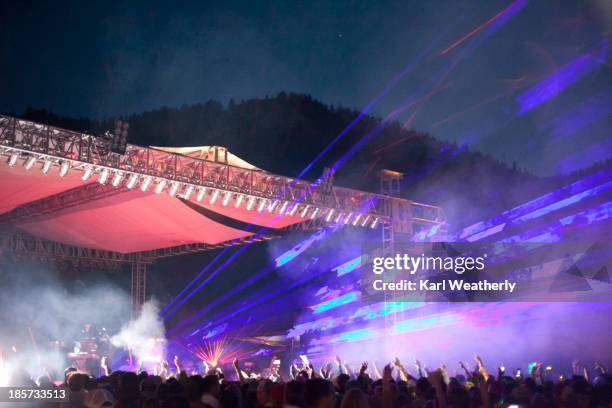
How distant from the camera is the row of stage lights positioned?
11.4 meters

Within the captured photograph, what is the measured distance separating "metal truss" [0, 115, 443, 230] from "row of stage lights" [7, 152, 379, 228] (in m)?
0.03

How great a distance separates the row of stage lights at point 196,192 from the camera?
1140 cm

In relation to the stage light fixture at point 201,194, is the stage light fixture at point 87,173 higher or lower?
higher

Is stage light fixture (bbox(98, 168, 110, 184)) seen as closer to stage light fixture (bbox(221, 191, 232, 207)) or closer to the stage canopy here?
the stage canopy

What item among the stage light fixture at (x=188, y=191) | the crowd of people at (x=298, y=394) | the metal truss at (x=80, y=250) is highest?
the stage light fixture at (x=188, y=191)

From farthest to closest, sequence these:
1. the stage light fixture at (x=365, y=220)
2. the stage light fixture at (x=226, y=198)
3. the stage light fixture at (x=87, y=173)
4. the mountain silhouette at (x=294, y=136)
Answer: the mountain silhouette at (x=294, y=136) < the stage light fixture at (x=365, y=220) < the stage light fixture at (x=226, y=198) < the stage light fixture at (x=87, y=173)

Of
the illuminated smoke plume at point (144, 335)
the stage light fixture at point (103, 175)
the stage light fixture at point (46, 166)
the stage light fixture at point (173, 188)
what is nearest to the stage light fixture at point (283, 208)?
the stage light fixture at point (173, 188)

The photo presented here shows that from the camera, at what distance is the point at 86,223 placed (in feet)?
51.4

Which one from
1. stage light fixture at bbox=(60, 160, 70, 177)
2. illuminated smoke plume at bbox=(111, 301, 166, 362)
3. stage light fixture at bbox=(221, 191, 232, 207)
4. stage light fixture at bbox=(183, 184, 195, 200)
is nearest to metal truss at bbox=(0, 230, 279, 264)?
illuminated smoke plume at bbox=(111, 301, 166, 362)

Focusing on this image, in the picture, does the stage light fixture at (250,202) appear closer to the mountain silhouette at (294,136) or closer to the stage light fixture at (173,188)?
the stage light fixture at (173,188)

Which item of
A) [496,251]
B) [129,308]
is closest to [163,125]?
[129,308]

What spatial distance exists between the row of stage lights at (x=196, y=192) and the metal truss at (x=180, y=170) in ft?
0.09

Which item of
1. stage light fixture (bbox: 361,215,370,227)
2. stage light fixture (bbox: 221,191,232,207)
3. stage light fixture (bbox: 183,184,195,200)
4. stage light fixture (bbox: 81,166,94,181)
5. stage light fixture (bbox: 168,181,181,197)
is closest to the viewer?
stage light fixture (bbox: 81,166,94,181)

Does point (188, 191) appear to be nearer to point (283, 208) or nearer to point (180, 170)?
point (180, 170)
